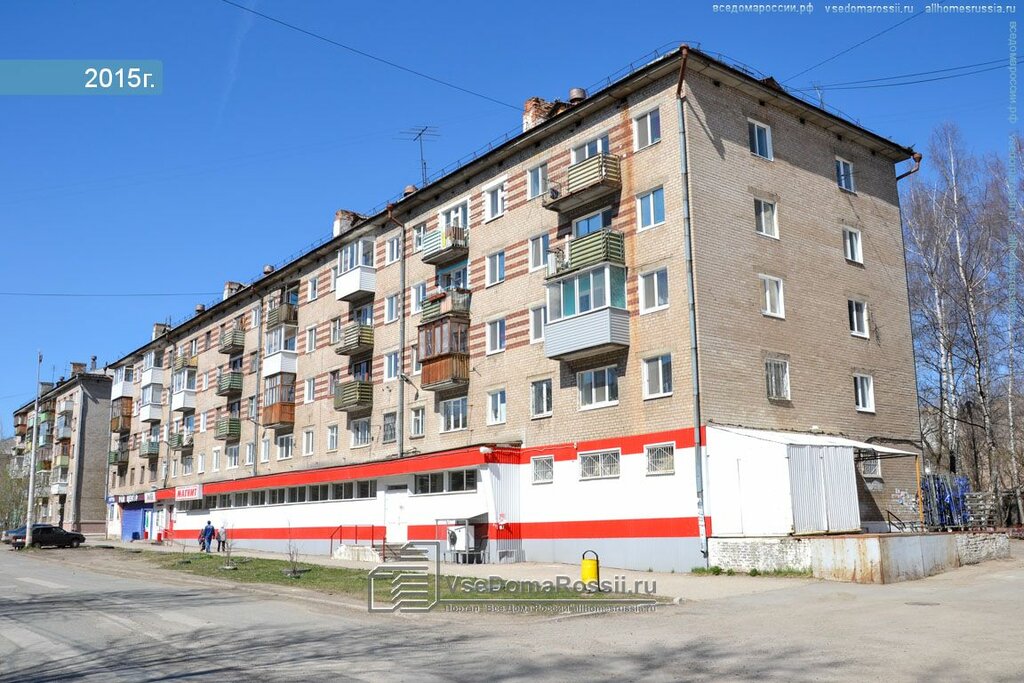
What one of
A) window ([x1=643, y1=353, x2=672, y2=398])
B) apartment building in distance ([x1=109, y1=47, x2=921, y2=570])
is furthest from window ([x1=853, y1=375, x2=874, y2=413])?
window ([x1=643, y1=353, x2=672, y2=398])

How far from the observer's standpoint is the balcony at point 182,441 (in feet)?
189

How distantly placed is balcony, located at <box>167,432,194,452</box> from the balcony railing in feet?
96.5

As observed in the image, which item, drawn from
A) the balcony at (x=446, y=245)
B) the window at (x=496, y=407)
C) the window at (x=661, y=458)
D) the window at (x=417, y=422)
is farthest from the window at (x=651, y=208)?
the window at (x=417, y=422)

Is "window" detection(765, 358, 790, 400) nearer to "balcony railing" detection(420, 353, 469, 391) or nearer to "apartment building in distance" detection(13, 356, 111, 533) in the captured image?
"balcony railing" detection(420, 353, 469, 391)

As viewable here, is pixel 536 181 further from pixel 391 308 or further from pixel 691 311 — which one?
pixel 391 308

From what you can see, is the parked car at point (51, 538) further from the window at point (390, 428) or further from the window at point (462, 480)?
the window at point (462, 480)

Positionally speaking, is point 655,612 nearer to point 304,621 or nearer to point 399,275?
point 304,621

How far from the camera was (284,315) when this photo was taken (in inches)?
1822

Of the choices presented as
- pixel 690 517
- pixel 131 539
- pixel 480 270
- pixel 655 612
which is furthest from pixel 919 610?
pixel 131 539

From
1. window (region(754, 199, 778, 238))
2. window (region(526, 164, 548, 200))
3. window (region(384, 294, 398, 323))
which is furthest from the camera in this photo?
window (region(384, 294, 398, 323))

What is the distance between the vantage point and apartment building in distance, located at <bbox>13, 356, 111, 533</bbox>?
7481cm

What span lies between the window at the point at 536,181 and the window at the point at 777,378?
10.0 meters

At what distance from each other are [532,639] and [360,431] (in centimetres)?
2816

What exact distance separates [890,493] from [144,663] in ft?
80.6
